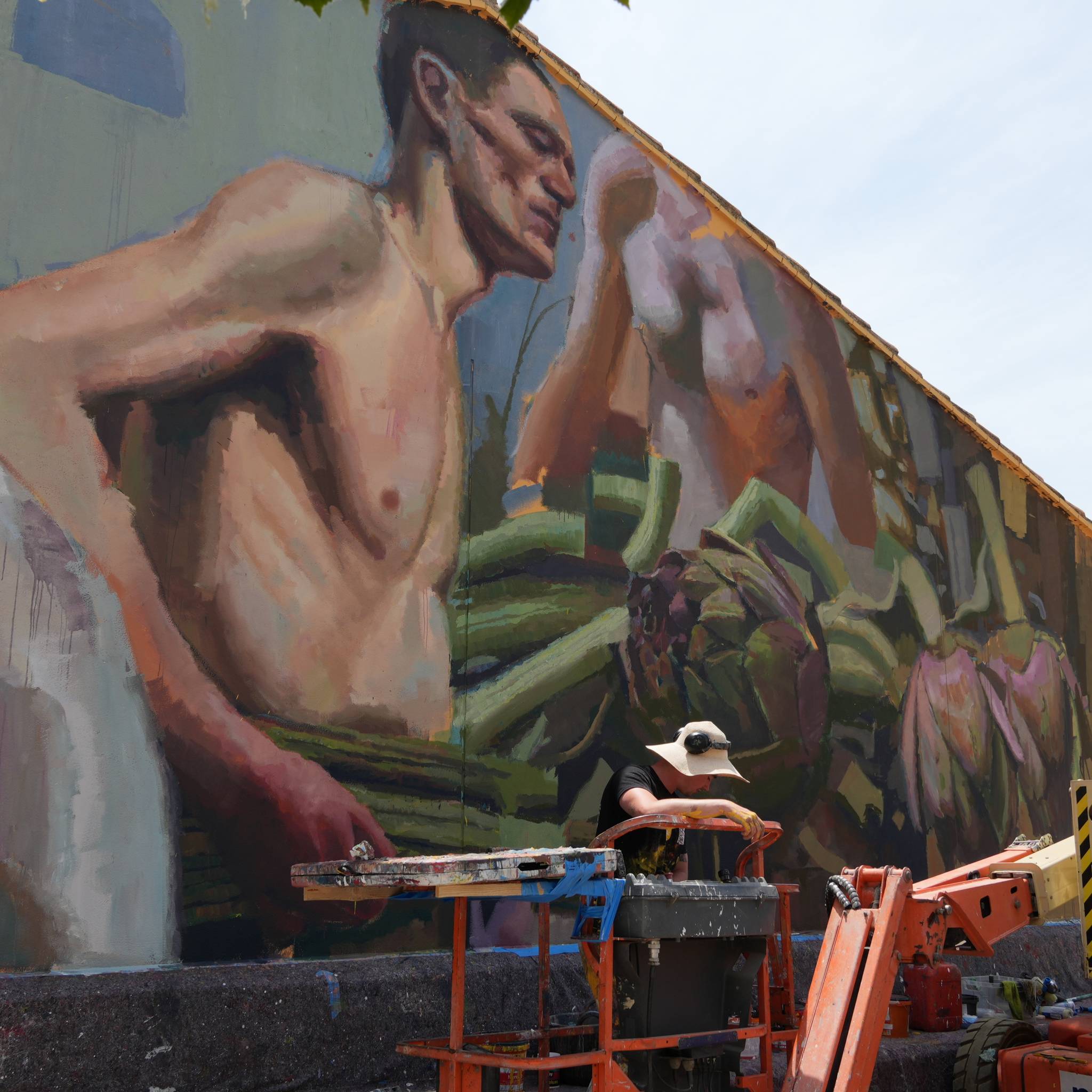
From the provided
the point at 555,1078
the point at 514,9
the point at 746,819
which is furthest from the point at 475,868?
the point at 514,9

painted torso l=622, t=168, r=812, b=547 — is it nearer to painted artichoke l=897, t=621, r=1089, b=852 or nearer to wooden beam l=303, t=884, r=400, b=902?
painted artichoke l=897, t=621, r=1089, b=852

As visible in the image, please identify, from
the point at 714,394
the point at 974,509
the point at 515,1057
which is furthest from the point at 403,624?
the point at 974,509

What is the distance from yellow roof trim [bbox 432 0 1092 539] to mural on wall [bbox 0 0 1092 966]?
80 millimetres

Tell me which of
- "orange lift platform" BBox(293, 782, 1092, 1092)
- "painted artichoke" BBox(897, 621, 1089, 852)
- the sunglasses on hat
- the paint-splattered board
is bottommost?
"orange lift platform" BBox(293, 782, 1092, 1092)

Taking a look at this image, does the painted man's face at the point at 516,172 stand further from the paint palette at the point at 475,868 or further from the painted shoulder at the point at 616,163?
the paint palette at the point at 475,868

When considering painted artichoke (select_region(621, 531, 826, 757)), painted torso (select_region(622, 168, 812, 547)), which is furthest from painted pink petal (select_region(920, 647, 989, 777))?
painted torso (select_region(622, 168, 812, 547))

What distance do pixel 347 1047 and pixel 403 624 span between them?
233 cm

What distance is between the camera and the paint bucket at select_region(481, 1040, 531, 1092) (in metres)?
4.39

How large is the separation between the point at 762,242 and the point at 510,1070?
26.1 feet

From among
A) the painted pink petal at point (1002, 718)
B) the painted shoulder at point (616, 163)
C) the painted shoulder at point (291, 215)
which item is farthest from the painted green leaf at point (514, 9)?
the painted pink petal at point (1002, 718)

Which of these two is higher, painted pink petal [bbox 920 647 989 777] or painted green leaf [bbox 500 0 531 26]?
painted green leaf [bbox 500 0 531 26]

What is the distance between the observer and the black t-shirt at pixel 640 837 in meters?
5.04

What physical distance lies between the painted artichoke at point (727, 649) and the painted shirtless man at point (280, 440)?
2.02 metres

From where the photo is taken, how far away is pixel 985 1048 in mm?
6336
